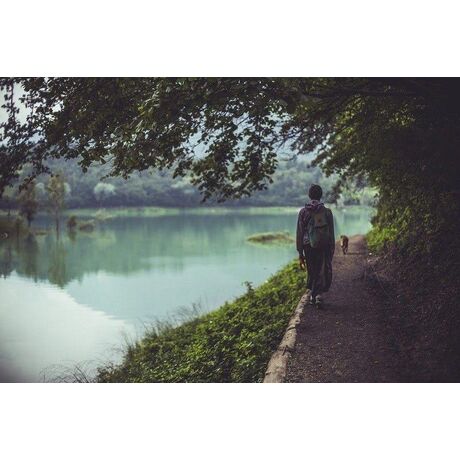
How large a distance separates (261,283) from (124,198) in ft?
11.2

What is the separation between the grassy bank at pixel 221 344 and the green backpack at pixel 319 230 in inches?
33.7

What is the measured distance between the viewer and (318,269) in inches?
184

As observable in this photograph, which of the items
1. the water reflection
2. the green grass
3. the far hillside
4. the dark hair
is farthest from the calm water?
the dark hair

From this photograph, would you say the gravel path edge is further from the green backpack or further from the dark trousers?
the green backpack

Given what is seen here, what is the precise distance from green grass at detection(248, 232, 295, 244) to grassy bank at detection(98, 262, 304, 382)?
919mm

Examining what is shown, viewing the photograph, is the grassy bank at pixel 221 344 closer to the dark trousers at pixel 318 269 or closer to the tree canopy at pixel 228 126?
the dark trousers at pixel 318 269

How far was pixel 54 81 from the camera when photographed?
4211 millimetres

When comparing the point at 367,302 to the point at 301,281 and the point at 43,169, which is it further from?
the point at 43,169

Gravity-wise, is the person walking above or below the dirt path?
above

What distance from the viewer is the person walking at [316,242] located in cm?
452

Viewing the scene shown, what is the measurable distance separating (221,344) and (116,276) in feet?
10.8

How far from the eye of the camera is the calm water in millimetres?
4887

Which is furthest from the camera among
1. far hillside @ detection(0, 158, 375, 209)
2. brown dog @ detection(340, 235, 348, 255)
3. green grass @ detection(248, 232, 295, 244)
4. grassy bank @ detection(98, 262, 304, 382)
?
green grass @ detection(248, 232, 295, 244)
